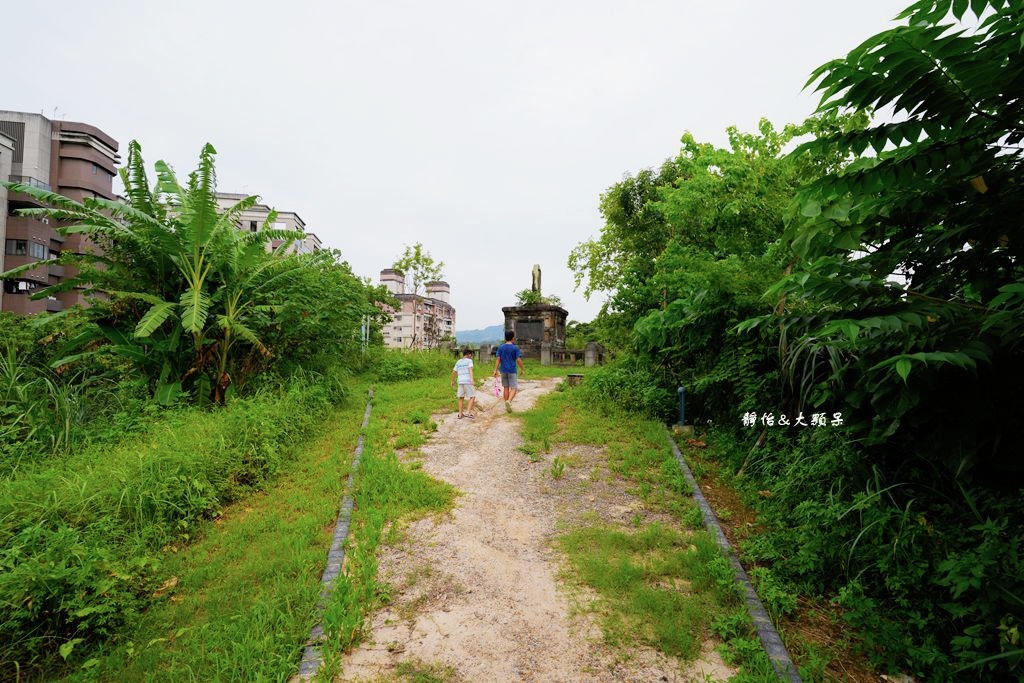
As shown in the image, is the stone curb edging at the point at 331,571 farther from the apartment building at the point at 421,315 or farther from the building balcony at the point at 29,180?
the apartment building at the point at 421,315

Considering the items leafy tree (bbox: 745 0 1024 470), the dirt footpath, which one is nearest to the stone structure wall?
the dirt footpath

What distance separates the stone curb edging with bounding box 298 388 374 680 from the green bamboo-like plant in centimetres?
328

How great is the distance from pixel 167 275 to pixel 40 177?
37.9 meters

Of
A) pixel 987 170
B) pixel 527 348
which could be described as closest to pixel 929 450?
pixel 987 170

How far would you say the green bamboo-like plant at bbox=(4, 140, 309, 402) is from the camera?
782 cm

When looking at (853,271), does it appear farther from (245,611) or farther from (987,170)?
(245,611)

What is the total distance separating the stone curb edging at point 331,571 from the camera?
124 inches

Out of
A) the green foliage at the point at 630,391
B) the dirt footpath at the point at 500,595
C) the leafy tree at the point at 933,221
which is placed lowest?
the dirt footpath at the point at 500,595

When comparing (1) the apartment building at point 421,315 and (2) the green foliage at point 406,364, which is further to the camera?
(1) the apartment building at point 421,315

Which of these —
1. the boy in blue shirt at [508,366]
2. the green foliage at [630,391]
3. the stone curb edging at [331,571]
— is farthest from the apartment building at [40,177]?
the stone curb edging at [331,571]

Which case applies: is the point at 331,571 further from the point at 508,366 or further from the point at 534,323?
the point at 534,323

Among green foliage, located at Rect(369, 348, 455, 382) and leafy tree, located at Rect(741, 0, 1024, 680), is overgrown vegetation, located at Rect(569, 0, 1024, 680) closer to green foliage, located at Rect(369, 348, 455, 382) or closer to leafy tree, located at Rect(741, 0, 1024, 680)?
leafy tree, located at Rect(741, 0, 1024, 680)

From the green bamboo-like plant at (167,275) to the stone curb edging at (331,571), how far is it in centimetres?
328

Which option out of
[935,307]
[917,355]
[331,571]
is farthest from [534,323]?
[917,355]
